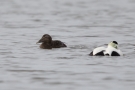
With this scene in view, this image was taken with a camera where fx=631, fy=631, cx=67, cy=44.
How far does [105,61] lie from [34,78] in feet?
8.46

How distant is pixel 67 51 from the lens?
15695mm

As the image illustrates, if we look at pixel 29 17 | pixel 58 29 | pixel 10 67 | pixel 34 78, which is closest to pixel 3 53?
pixel 10 67

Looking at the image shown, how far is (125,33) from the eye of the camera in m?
20.5

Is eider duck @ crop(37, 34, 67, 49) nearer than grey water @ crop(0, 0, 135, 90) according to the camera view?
No

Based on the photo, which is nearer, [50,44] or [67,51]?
[67,51]

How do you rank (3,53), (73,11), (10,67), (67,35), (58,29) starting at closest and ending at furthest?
(10,67) → (3,53) → (67,35) → (58,29) → (73,11)

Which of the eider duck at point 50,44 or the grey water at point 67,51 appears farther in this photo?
the eider duck at point 50,44

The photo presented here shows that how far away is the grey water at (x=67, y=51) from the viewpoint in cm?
1105

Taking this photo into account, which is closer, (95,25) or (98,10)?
(95,25)

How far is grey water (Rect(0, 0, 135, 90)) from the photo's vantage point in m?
11.1

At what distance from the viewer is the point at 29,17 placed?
27.5 metres

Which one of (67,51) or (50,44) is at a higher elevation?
(50,44)

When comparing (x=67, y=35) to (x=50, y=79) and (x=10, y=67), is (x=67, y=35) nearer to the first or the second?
(x=10, y=67)

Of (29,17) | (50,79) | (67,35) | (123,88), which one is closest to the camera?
(123,88)
